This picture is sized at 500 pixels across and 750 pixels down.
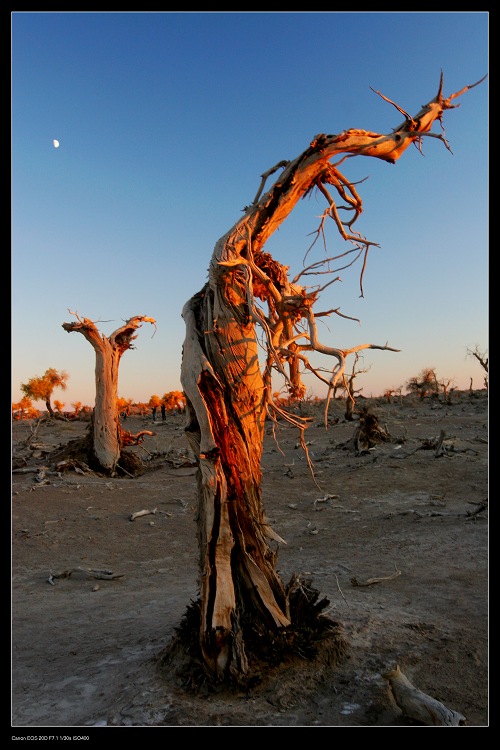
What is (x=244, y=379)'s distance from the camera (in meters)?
4.50

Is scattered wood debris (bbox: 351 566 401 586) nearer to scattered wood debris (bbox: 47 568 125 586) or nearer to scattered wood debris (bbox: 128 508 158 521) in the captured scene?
scattered wood debris (bbox: 47 568 125 586)

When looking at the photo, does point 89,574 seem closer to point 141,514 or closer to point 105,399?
point 141,514

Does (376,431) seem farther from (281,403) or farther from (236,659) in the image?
(236,659)

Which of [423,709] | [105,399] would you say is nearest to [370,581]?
[423,709]

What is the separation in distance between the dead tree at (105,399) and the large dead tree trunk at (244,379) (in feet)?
36.9

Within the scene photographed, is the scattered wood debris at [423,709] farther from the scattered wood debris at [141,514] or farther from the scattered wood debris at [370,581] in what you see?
the scattered wood debris at [141,514]

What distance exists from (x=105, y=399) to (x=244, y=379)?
38.5ft

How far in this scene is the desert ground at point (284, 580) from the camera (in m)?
3.69

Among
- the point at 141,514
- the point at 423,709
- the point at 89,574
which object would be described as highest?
the point at 423,709

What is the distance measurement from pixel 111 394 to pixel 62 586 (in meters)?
8.64

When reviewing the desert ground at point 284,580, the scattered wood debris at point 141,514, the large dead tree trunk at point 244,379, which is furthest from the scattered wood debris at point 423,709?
the scattered wood debris at point 141,514

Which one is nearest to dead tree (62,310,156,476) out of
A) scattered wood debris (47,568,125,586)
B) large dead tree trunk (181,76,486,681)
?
scattered wood debris (47,568,125,586)

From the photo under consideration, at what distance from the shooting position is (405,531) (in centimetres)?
888

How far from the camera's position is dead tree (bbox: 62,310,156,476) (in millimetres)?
15172
